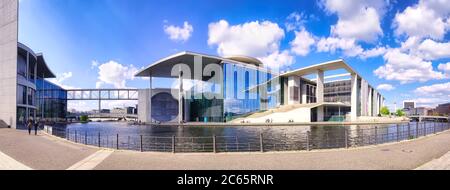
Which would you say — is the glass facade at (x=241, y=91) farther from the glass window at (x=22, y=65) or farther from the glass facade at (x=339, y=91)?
the glass window at (x=22, y=65)

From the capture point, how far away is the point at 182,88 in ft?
265

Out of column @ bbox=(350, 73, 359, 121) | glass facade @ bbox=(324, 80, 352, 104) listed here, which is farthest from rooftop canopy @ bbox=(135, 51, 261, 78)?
glass facade @ bbox=(324, 80, 352, 104)

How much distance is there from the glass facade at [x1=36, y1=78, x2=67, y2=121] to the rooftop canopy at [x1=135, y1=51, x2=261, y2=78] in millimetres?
38694

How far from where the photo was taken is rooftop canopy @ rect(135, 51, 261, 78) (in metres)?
72.7

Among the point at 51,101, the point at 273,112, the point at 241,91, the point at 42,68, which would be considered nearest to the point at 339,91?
the point at 273,112

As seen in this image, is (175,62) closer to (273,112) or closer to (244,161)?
(273,112)

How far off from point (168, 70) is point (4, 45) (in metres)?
47.2

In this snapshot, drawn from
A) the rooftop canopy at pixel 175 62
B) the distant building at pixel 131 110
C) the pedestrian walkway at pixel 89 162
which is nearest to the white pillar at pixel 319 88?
the rooftop canopy at pixel 175 62

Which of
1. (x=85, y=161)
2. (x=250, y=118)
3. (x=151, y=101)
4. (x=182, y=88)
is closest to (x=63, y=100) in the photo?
(x=151, y=101)

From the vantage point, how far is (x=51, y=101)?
3969 inches

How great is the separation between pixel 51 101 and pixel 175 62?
192ft

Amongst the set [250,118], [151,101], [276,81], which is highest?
[276,81]

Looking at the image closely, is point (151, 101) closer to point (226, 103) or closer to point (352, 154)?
point (226, 103)

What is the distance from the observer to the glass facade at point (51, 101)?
93.2 metres
